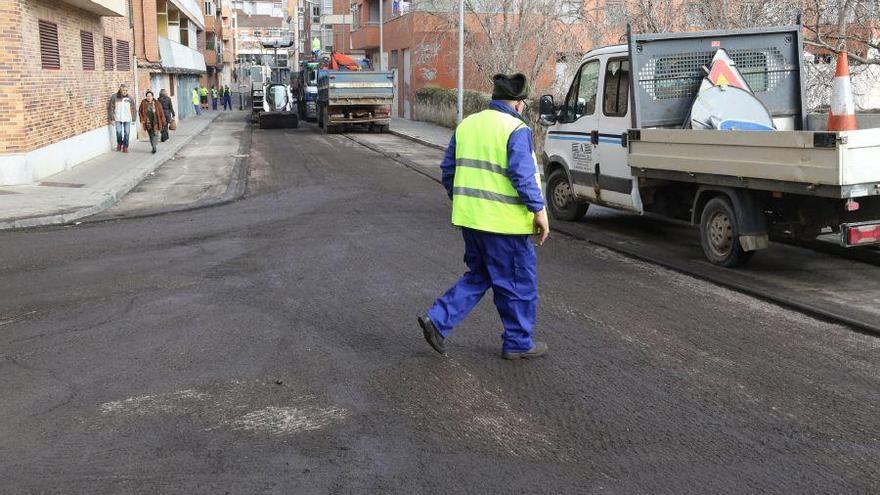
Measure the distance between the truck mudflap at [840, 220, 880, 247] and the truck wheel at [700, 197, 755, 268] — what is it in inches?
42.8

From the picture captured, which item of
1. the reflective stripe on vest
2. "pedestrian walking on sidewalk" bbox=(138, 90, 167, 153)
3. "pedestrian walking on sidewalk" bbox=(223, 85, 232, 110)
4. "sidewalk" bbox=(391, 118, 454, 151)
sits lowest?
the reflective stripe on vest

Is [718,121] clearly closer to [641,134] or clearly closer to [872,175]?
[641,134]

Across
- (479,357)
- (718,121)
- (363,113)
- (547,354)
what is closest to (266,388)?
(479,357)

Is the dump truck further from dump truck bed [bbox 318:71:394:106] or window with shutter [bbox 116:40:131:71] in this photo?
A: window with shutter [bbox 116:40:131:71]

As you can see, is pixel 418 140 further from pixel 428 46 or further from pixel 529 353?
pixel 529 353

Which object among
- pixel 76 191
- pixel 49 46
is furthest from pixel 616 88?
pixel 49 46

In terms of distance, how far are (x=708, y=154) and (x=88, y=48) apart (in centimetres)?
1893

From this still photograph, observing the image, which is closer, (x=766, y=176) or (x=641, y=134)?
(x=766, y=176)

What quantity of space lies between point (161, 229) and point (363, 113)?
22.4 meters

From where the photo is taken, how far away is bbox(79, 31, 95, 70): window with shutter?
22.4 meters

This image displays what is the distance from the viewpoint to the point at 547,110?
36.1 ft

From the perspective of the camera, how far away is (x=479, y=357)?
6.04 meters

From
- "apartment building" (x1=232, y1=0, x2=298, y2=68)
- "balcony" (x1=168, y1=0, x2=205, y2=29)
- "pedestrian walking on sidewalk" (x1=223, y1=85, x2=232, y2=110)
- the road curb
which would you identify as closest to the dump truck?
the road curb

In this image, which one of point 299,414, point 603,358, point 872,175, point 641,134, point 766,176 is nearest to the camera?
point 299,414
